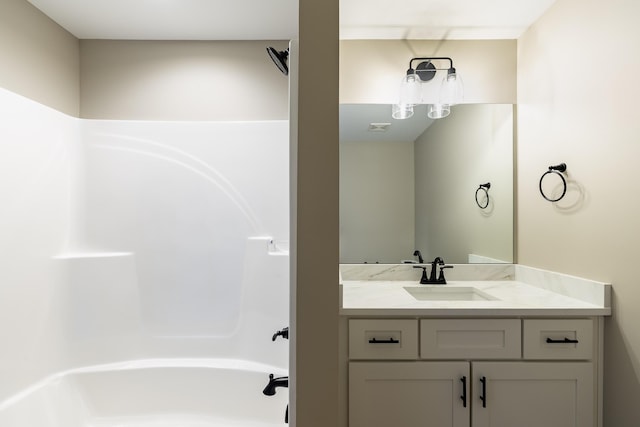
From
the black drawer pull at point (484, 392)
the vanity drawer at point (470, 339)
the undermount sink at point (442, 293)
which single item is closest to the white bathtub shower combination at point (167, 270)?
the undermount sink at point (442, 293)

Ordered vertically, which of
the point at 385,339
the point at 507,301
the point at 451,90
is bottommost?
the point at 385,339

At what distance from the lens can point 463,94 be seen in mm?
2146

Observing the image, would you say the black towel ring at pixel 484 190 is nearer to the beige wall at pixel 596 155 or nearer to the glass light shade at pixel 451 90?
the beige wall at pixel 596 155

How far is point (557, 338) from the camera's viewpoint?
4.83ft

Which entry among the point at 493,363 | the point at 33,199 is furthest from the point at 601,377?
the point at 33,199

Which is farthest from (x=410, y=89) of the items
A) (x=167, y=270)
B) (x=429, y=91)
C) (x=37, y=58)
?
(x=37, y=58)

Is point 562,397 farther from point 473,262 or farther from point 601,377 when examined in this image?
point 473,262

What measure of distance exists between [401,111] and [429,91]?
24 centimetres

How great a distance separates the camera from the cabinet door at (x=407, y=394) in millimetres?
1471

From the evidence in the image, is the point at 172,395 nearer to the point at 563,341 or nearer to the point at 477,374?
the point at 477,374

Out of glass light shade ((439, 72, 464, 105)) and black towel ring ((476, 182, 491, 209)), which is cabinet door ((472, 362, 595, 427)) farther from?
glass light shade ((439, 72, 464, 105))

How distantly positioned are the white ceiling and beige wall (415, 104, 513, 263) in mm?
471

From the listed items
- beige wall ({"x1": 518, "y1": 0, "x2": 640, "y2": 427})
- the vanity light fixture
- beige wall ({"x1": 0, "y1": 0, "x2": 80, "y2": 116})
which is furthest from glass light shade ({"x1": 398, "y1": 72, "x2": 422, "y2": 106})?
beige wall ({"x1": 0, "y1": 0, "x2": 80, "y2": 116})

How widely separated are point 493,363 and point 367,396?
0.56m
